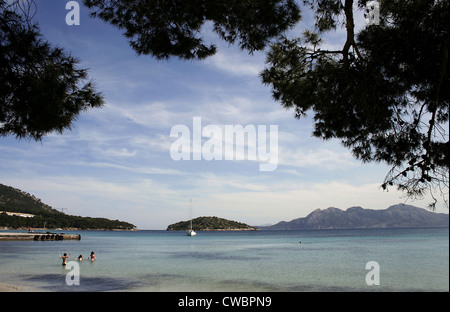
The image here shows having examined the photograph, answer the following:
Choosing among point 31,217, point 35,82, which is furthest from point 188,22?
point 31,217

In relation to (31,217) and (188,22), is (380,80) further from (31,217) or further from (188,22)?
(31,217)

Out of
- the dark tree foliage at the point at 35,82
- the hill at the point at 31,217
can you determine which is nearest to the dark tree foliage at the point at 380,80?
the dark tree foliage at the point at 35,82

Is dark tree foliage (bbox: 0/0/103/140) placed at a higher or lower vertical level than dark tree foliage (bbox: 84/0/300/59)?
lower

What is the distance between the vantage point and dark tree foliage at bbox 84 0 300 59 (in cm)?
559

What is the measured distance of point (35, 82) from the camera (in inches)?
178

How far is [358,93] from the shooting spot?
5.58 metres

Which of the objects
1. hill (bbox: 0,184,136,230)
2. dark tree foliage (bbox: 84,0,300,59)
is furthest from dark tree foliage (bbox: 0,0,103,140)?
hill (bbox: 0,184,136,230)

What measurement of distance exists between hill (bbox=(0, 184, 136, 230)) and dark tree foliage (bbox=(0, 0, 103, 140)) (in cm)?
10648

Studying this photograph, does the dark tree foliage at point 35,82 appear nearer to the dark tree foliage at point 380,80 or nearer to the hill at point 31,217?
the dark tree foliage at point 380,80

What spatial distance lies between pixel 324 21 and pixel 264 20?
141cm

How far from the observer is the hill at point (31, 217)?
9919cm

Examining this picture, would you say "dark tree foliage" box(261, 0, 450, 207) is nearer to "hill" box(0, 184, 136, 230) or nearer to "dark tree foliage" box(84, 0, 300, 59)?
"dark tree foliage" box(84, 0, 300, 59)

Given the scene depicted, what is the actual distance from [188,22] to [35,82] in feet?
9.36

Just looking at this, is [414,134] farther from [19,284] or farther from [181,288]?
[19,284]
